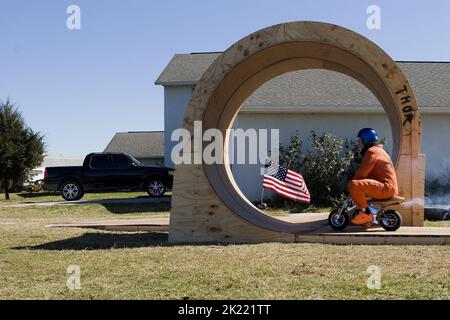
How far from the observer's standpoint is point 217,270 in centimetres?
658

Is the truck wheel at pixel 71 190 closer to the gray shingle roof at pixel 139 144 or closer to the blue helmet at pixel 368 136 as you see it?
the blue helmet at pixel 368 136

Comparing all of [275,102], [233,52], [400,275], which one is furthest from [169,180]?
[400,275]

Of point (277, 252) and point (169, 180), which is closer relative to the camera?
point (277, 252)

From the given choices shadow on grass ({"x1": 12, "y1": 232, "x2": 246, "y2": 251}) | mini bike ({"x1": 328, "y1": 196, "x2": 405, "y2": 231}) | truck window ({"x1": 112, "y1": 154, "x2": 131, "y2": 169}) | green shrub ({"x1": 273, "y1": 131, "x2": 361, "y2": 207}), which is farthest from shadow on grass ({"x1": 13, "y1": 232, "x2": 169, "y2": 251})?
truck window ({"x1": 112, "y1": 154, "x2": 131, "y2": 169})

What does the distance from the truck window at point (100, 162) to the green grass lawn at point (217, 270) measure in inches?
531

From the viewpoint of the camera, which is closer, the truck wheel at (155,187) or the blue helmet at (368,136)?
the blue helmet at (368,136)

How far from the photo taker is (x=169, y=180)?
23547mm

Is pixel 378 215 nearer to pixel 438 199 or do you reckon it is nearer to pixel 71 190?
pixel 438 199

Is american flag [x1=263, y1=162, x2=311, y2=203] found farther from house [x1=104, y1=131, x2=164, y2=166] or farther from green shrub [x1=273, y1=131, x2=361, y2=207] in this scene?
house [x1=104, y1=131, x2=164, y2=166]

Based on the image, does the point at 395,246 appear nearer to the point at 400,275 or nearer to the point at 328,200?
the point at 400,275

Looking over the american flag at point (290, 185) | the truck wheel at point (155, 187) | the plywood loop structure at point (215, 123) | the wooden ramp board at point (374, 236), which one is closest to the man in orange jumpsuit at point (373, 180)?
the wooden ramp board at point (374, 236)

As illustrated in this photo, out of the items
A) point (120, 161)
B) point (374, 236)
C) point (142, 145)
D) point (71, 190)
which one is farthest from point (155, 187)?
point (142, 145)

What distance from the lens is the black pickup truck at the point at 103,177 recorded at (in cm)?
2288
